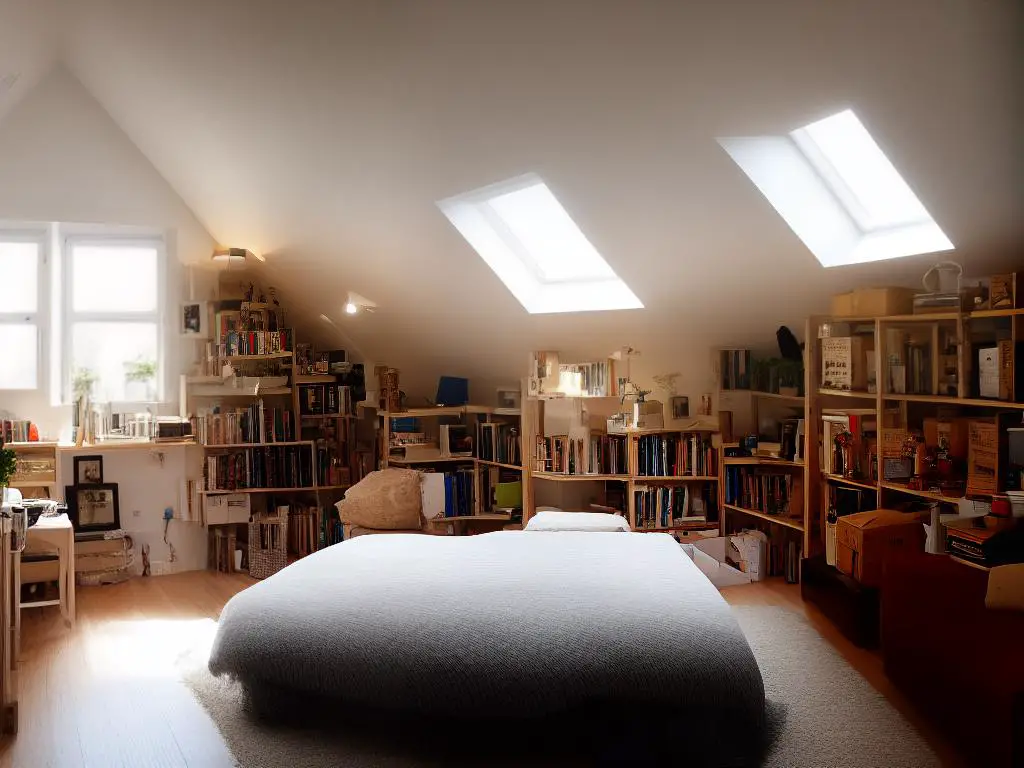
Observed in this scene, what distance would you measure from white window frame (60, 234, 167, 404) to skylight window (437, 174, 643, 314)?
8.58 ft

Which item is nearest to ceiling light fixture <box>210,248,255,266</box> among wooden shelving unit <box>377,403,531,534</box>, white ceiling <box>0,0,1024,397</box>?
white ceiling <box>0,0,1024,397</box>

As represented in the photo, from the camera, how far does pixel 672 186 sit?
4316mm

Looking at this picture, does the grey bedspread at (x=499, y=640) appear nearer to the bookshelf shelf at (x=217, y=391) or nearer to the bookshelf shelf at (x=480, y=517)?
the bookshelf shelf at (x=480, y=517)

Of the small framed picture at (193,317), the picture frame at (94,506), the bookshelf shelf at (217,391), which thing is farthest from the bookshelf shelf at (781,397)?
the picture frame at (94,506)

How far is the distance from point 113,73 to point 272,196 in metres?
1.16

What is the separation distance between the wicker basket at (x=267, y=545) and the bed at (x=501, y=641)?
2519 millimetres

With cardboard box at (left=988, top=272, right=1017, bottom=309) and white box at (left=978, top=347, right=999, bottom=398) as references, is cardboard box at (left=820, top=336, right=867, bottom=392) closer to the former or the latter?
white box at (left=978, top=347, right=999, bottom=398)

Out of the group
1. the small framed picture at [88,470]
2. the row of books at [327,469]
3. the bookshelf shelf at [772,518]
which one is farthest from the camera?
the row of books at [327,469]

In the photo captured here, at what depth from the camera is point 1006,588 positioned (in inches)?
134

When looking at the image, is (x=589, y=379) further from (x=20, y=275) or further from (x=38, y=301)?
(x=20, y=275)

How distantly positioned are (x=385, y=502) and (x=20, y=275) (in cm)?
311

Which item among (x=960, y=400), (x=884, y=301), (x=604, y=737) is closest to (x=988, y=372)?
(x=960, y=400)

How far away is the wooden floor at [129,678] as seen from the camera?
11.5 feet

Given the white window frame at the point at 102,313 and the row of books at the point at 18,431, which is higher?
the white window frame at the point at 102,313
